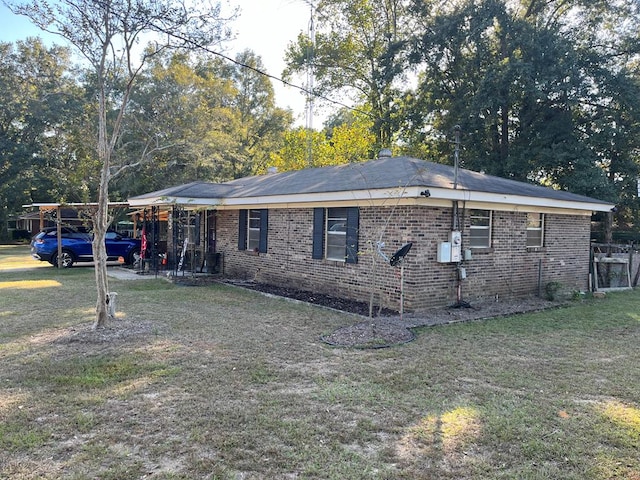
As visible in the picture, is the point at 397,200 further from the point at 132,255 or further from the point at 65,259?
the point at 65,259

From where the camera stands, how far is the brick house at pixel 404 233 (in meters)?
8.80

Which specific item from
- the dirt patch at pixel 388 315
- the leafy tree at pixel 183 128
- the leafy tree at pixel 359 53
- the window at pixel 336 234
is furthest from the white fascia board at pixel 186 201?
the leafy tree at pixel 359 53

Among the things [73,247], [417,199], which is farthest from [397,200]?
[73,247]

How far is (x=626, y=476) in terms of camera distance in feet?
A: 10.2

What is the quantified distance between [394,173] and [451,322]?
3.45 meters

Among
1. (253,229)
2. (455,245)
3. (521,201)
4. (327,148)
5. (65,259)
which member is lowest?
(65,259)

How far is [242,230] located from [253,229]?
17.3 inches

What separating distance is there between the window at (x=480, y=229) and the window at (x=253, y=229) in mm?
5436

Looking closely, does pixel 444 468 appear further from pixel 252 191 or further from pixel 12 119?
pixel 12 119

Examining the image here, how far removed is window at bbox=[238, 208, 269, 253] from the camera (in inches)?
494

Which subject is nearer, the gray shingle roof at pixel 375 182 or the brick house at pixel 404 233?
the brick house at pixel 404 233

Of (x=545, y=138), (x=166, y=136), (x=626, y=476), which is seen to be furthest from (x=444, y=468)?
(x=166, y=136)

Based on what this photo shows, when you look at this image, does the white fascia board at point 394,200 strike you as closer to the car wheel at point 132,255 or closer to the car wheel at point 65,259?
the car wheel at point 132,255

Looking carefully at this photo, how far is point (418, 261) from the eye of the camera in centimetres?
867
